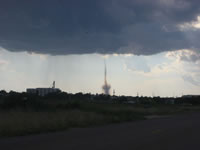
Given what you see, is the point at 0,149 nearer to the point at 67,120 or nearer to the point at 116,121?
the point at 67,120

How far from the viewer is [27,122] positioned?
72.5 ft

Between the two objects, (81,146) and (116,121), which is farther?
(116,121)

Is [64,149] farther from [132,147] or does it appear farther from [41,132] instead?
[41,132]

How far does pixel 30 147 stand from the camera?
13.3 metres

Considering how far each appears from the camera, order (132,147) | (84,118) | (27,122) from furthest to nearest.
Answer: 1. (84,118)
2. (27,122)
3. (132,147)

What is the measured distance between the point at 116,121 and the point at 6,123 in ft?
46.9

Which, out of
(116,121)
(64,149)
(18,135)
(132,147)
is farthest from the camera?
(116,121)

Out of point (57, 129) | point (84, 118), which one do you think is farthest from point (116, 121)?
point (57, 129)

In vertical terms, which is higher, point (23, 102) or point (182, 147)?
point (23, 102)

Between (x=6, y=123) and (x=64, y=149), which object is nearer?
(x=64, y=149)

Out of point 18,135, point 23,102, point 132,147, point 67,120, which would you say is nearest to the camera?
point 132,147

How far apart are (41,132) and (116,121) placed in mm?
13061

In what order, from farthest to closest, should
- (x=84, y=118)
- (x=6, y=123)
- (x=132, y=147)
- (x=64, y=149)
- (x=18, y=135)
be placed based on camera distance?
1. (x=84, y=118)
2. (x=6, y=123)
3. (x=18, y=135)
4. (x=132, y=147)
5. (x=64, y=149)

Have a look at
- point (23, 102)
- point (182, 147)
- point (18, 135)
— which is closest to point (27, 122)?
point (18, 135)
